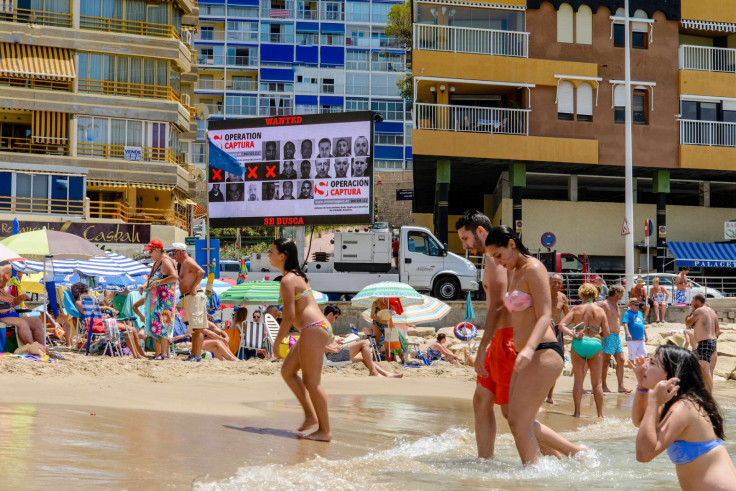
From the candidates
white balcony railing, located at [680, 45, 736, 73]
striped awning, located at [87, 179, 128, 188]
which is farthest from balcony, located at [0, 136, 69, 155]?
white balcony railing, located at [680, 45, 736, 73]

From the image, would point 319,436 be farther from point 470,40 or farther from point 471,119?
point 470,40

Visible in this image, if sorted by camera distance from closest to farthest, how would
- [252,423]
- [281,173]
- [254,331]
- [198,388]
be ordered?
[252,423]
[198,388]
[254,331]
[281,173]

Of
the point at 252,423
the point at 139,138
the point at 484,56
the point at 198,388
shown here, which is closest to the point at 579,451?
the point at 252,423

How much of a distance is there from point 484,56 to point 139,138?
53.2 feet

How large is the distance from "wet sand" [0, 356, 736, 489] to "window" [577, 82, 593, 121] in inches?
815

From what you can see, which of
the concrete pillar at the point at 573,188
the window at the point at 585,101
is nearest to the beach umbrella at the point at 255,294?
the window at the point at 585,101

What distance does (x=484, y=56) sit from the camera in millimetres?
30516

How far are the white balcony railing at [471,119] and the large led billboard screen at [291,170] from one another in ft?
16.6

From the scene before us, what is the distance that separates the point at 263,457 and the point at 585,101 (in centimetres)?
2685

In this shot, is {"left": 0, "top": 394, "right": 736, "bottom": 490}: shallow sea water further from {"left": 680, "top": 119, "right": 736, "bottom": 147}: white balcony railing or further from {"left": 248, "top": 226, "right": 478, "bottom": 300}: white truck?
{"left": 680, "top": 119, "right": 736, "bottom": 147}: white balcony railing

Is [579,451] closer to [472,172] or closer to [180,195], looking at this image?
[472,172]

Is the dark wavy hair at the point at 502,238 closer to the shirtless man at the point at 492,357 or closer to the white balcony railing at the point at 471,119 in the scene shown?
the shirtless man at the point at 492,357

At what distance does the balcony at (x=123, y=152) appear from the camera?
3834cm

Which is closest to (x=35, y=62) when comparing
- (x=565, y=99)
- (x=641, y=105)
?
(x=565, y=99)
